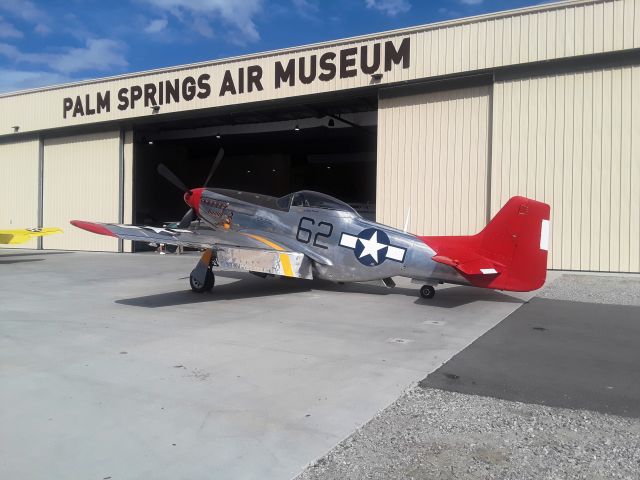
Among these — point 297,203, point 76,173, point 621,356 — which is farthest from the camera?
point 76,173

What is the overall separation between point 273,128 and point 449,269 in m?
17.8

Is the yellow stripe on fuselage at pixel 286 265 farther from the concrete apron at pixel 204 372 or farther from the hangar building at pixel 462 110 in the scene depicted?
the hangar building at pixel 462 110

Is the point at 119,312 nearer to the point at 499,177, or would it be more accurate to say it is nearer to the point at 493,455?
the point at 493,455

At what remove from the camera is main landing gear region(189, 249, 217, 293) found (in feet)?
35.2

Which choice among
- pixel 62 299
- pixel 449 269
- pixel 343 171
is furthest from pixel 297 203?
pixel 343 171

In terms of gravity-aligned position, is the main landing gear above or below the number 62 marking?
below

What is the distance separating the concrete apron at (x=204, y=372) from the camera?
11.4 feet

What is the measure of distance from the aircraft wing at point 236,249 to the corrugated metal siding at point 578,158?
23.7 ft

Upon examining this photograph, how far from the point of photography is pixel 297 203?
447 inches

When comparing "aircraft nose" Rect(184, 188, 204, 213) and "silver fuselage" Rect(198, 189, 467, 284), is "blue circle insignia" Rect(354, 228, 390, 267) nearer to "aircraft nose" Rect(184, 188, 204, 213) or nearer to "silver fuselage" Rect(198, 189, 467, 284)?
"silver fuselage" Rect(198, 189, 467, 284)

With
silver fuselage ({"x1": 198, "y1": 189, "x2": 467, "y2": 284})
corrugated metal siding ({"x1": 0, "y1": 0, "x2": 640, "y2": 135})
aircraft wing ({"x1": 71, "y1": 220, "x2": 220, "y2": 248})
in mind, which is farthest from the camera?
corrugated metal siding ({"x1": 0, "y1": 0, "x2": 640, "y2": 135})

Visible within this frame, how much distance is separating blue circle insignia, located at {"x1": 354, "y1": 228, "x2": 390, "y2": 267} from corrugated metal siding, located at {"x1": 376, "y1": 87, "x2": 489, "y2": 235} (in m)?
6.07

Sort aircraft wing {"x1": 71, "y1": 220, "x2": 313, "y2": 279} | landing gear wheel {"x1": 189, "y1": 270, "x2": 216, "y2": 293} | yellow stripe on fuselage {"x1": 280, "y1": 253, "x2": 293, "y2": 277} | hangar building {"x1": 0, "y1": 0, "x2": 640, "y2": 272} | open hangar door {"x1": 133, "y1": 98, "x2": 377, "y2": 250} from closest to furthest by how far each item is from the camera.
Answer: aircraft wing {"x1": 71, "y1": 220, "x2": 313, "y2": 279} < yellow stripe on fuselage {"x1": 280, "y1": 253, "x2": 293, "y2": 277} < landing gear wheel {"x1": 189, "y1": 270, "x2": 216, "y2": 293} < hangar building {"x1": 0, "y1": 0, "x2": 640, "y2": 272} < open hangar door {"x1": 133, "y1": 98, "x2": 377, "y2": 250}

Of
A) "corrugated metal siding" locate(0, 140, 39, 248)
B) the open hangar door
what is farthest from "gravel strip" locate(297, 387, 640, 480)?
"corrugated metal siding" locate(0, 140, 39, 248)
